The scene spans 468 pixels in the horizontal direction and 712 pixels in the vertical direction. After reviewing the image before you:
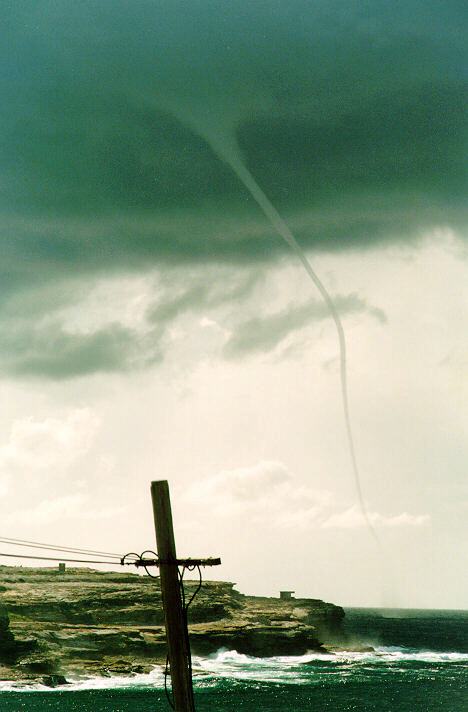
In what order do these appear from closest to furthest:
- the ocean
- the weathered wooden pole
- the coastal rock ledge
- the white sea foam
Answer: the weathered wooden pole < the ocean < the white sea foam < the coastal rock ledge

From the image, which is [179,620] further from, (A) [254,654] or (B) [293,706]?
(A) [254,654]

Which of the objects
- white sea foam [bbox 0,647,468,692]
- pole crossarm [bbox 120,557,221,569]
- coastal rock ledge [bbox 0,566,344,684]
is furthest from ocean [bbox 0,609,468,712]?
pole crossarm [bbox 120,557,221,569]

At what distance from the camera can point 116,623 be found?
9581 cm

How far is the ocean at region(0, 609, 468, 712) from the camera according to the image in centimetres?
6575

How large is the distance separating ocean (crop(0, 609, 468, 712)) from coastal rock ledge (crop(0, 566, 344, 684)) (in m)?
2.74

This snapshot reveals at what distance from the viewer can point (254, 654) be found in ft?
331

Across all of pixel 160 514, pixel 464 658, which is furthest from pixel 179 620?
pixel 464 658

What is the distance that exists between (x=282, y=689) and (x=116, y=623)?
28304 millimetres

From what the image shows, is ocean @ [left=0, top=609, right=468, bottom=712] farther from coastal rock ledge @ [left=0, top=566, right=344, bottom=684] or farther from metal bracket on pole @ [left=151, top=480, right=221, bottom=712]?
metal bracket on pole @ [left=151, top=480, right=221, bottom=712]

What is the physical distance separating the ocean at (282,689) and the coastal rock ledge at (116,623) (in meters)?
2.74

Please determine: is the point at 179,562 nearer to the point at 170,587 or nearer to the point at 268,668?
the point at 170,587

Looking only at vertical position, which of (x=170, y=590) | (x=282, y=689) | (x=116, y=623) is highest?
(x=170, y=590)

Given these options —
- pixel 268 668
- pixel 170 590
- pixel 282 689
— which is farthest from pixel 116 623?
pixel 170 590

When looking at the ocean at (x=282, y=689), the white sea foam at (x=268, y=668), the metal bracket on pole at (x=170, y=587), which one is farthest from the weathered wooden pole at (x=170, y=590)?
the white sea foam at (x=268, y=668)
